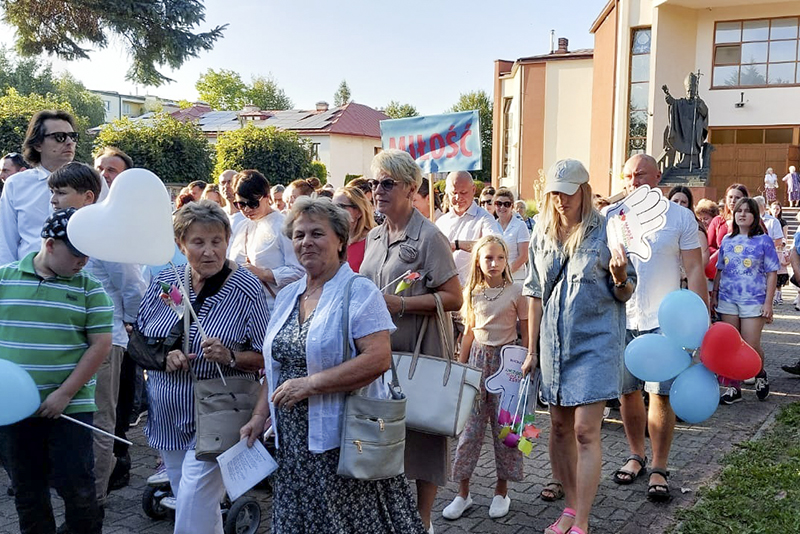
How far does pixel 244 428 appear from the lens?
10.9 ft

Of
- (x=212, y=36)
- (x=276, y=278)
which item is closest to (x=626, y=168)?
(x=276, y=278)

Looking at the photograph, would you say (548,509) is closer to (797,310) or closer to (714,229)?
(714,229)

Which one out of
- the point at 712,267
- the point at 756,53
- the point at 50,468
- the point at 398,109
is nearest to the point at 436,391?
the point at 50,468

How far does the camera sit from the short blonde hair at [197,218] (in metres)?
3.50

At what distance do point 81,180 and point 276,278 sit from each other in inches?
64.7

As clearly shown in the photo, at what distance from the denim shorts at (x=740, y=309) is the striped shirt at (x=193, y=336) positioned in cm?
588

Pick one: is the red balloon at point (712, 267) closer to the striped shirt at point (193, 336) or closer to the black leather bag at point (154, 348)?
the striped shirt at point (193, 336)

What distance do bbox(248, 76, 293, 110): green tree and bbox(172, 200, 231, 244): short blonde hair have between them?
9165cm

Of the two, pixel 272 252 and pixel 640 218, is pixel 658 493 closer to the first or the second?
pixel 640 218

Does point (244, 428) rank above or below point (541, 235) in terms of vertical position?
below

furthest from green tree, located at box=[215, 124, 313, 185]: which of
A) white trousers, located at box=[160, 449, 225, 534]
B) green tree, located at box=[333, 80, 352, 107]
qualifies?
green tree, located at box=[333, 80, 352, 107]

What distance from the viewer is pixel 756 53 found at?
29.1 meters

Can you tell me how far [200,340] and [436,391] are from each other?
116 centimetres

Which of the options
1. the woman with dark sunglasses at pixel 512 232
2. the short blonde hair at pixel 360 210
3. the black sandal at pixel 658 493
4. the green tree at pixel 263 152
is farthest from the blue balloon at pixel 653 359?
the green tree at pixel 263 152
